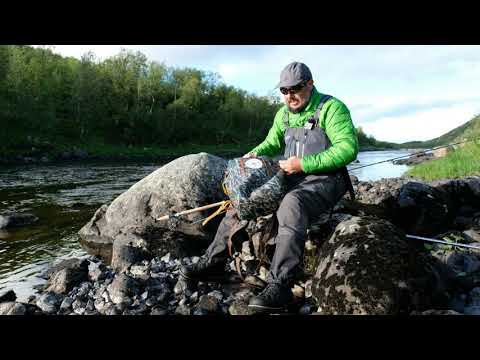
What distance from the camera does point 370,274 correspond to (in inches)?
154

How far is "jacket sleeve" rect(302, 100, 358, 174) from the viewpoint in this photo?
438 centimetres

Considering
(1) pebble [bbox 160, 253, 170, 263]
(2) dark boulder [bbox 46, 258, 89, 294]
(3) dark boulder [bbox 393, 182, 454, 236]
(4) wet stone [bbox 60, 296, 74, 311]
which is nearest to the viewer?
(4) wet stone [bbox 60, 296, 74, 311]

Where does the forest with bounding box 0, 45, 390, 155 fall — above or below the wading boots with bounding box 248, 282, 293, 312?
above

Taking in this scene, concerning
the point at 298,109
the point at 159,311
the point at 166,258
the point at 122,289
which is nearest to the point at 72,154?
the point at 166,258

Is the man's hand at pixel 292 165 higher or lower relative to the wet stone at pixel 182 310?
higher

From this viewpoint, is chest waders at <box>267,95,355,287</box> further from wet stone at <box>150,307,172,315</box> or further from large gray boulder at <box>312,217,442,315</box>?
wet stone at <box>150,307,172,315</box>

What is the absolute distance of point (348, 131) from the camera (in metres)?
4.43

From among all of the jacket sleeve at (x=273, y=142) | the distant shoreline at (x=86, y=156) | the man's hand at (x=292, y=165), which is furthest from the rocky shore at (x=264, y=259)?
the distant shoreline at (x=86, y=156)

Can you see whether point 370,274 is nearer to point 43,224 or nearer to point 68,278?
point 68,278

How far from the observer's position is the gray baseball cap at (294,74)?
4.52 metres

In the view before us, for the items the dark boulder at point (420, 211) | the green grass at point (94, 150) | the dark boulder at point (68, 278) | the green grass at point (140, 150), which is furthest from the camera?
the green grass at point (140, 150)

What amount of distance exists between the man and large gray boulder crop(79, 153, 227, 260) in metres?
2.32

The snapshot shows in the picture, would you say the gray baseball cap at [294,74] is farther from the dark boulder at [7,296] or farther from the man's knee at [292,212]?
the dark boulder at [7,296]

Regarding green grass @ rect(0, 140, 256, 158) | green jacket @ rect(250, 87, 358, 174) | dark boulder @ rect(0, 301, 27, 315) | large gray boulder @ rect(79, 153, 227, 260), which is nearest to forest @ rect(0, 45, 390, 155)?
green grass @ rect(0, 140, 256, 158)
